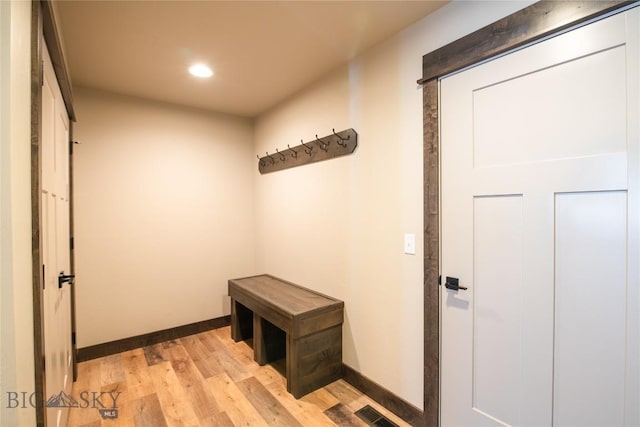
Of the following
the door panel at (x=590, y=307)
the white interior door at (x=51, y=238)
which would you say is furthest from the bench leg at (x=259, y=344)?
the door panel at (x=590, y=307)

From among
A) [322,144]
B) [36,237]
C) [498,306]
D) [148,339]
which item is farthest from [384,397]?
[148,339]

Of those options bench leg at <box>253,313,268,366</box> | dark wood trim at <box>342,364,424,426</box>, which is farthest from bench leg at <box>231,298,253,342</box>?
dark wood trim at <box>342,364,424,426</box>

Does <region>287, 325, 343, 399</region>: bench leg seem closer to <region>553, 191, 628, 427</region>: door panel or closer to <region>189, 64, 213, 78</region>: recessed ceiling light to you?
<region>553, 191, 628, 427</region>: door panel

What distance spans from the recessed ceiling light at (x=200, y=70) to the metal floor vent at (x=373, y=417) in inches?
110

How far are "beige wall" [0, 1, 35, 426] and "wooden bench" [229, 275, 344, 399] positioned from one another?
4.81 ft

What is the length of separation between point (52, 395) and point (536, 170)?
2458 mm

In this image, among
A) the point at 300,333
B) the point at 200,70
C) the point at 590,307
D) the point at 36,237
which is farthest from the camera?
the point at 200,70

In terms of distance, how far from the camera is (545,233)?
1292 mm

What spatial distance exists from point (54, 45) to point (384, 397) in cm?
274

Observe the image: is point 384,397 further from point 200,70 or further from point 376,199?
point 200,70

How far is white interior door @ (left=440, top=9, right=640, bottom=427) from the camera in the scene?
1.12 metres

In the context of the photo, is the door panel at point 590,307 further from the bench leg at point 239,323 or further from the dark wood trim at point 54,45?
the bench leg at point 239,323

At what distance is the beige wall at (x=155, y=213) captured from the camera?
271cm

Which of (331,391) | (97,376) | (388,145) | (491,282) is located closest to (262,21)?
(388,145)
